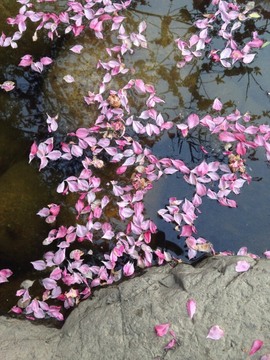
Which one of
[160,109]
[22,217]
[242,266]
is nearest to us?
[242,266]

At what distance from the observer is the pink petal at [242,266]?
285cm

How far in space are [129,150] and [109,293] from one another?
1184 millimetres

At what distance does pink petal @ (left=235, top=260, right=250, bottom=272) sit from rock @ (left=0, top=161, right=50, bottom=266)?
1566mm

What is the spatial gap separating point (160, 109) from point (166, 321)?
186 cm

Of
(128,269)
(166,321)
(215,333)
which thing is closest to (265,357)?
(215,333)

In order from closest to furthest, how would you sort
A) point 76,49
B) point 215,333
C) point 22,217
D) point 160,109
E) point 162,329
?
point 215,333
point 162,329
point 22,217
point 160,109
point 76,49

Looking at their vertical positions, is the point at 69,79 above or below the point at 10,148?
above

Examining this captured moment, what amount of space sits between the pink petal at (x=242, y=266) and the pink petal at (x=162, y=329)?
559mm

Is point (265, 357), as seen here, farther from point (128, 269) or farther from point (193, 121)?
point (193, 121)

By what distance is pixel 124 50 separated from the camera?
4070mm

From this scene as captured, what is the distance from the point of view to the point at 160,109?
3.92 m

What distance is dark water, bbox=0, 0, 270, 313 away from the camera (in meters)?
3.55

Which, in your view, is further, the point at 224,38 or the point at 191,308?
the point at 224,38

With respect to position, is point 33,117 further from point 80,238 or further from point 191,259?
point 191,259
